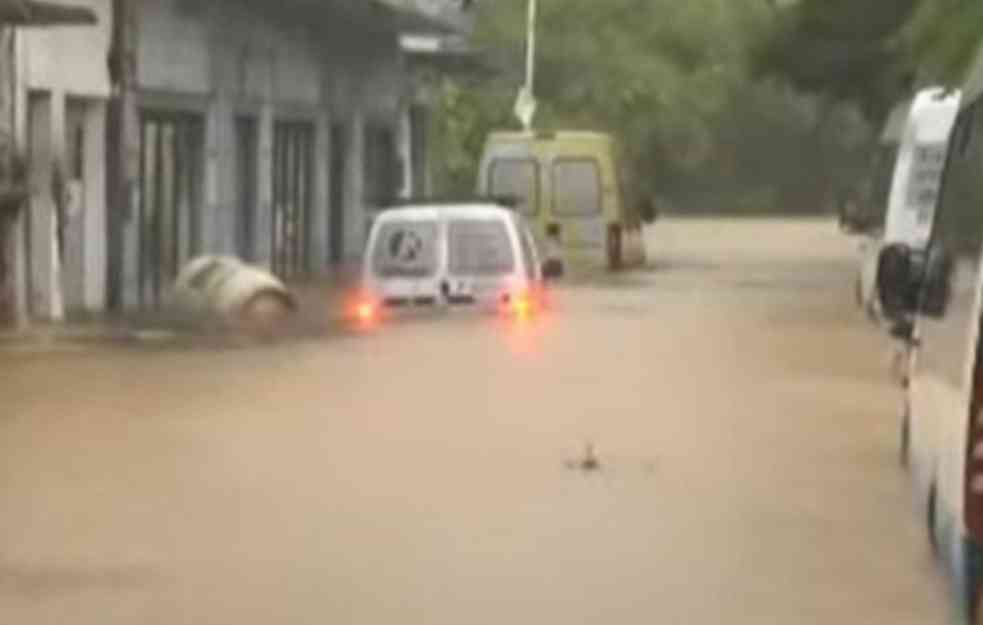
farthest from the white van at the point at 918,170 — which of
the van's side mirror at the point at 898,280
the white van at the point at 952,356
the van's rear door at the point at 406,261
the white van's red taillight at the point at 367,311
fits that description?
the van's side mirror at the point at 898,280

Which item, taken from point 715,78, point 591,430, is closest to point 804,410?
point 591,430

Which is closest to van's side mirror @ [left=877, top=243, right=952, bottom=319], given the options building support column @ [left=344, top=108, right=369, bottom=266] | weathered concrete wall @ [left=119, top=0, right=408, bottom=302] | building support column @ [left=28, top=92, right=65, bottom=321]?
building support column @ [left=28, top=92, right=65, bottom=321]

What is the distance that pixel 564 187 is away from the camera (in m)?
51.7

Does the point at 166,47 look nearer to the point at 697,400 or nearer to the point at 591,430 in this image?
the point at 697,400

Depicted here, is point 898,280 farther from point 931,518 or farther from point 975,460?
point 975,460

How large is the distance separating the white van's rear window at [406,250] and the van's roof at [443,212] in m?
0.08

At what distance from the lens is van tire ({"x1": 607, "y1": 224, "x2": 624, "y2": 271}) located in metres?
53.9

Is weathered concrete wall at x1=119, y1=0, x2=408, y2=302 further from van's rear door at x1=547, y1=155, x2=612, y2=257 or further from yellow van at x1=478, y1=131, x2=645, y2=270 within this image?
van's rear door at x1=547, y1=155, x2=612, y2=257

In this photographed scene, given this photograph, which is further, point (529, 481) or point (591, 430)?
point (591, 430)

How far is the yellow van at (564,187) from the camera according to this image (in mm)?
50938

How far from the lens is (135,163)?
4259 cm

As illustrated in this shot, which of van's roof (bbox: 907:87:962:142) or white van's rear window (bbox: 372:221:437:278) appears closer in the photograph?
van's roof (bbox: 907:87:962:142)

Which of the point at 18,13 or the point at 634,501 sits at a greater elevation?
the point at 18,13

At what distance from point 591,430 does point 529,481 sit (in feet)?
14.3
